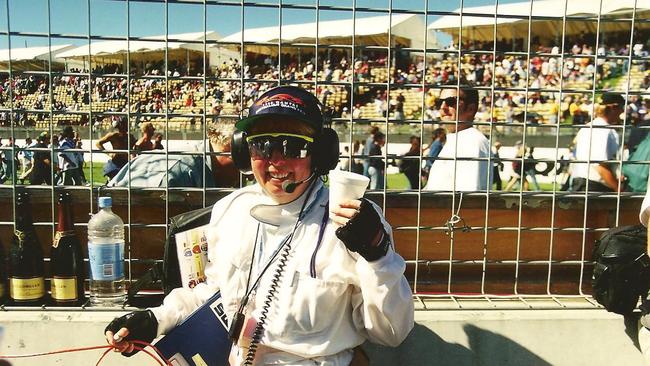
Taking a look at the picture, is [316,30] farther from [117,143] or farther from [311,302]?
[117,143]

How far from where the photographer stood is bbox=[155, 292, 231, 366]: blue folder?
7.18 ft

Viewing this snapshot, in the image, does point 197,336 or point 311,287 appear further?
point 197,336

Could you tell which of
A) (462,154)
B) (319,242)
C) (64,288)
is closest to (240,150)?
(319,242)

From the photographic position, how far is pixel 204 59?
→ 2600 mm

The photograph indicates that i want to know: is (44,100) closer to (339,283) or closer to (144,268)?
(144,268)

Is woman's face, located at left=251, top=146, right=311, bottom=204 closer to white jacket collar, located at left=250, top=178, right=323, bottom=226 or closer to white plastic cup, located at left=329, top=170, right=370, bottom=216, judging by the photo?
white jacket collar, located at left=250, top=178, right=323, bottom=226

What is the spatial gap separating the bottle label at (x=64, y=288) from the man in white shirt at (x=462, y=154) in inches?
76.6

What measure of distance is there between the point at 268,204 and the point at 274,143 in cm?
26

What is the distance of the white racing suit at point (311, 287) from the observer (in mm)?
1850

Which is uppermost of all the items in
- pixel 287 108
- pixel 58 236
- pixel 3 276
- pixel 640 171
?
pixel 287 108

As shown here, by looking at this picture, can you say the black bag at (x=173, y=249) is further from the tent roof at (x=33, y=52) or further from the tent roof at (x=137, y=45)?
the tent roof at (x=33, y=52)

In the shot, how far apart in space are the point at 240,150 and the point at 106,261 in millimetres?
933

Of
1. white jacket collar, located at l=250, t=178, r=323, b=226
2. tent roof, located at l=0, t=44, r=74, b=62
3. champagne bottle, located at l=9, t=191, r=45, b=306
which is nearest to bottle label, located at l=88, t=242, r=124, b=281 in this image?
champagne bottle, located at l=9, t=191, r=45, b=306

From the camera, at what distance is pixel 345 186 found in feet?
5.49
